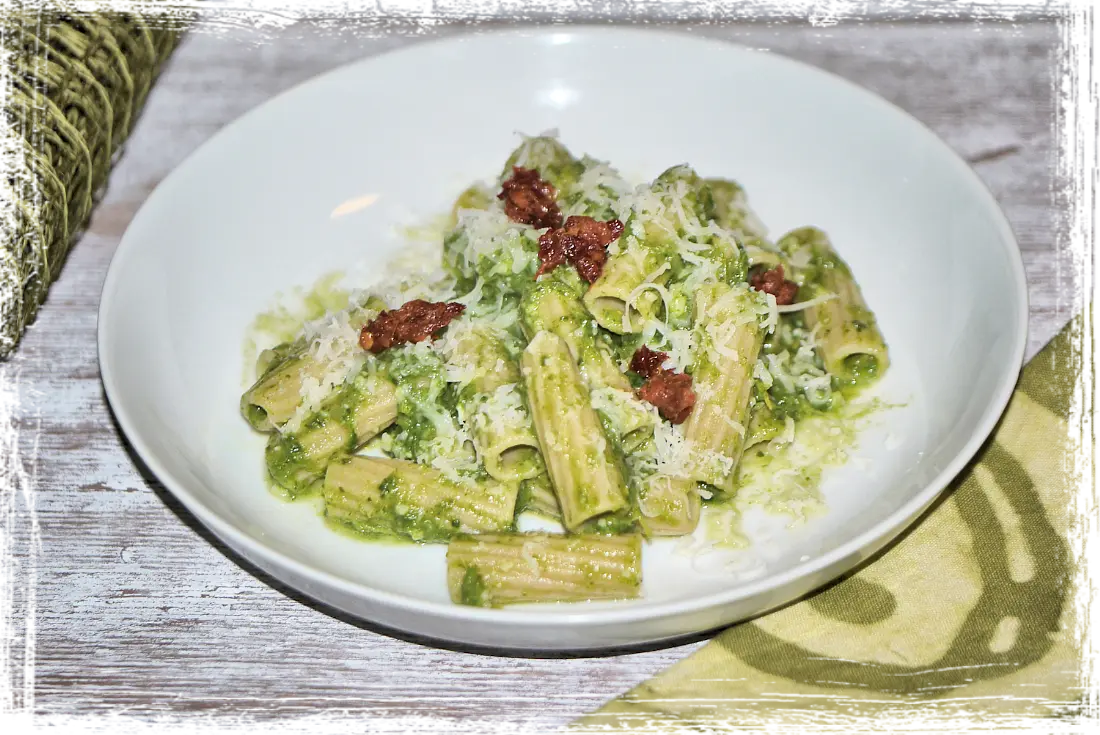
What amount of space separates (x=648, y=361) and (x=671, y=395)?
14 cm

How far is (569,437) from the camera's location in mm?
2625

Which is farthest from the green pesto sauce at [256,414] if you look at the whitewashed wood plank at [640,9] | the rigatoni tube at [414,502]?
the whitewashed wood plank at [640,9]

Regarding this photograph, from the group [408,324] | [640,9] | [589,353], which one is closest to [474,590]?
[589,353]

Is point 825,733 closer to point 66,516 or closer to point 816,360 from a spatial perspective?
point 816,360

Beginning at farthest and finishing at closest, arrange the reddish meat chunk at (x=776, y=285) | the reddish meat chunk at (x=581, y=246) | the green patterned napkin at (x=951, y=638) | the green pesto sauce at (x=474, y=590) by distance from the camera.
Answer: the reddish meat chunk at (x=776, y=285) → the reddish meat chunk at (x=581, y=246) → the green pesto sauce at (x=474, y=590) → the green patterned napkin at (x=951, y=638)

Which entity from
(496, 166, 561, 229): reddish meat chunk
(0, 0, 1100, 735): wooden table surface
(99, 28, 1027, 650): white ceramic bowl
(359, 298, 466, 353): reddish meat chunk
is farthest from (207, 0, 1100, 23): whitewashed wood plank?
(359, 298, 466, 353): reddish meat chunk

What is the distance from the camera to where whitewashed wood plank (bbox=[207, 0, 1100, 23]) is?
4.74 m

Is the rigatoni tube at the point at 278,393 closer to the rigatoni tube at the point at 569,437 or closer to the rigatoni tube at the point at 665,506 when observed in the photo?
the rigatoni tube at the point at 569,437

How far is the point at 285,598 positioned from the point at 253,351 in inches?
35.7

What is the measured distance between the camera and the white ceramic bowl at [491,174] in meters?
2.39

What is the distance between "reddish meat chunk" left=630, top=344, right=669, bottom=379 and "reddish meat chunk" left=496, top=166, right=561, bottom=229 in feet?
1.78

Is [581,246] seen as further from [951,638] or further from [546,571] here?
[951,638]

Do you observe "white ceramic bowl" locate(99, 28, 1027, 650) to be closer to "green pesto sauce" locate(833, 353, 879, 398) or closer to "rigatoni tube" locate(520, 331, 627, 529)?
"green pesto sauce" locate(833, 353, 879, 398)

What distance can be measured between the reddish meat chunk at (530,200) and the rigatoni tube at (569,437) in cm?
56
